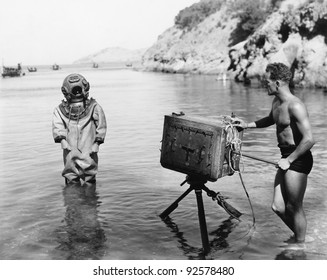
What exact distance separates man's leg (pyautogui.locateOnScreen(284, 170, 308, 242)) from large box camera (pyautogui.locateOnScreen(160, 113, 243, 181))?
651 millimetres

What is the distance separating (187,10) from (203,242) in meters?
110

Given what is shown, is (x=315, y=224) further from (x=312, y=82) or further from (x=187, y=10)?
(x=187, y=10)

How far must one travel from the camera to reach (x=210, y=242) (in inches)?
238

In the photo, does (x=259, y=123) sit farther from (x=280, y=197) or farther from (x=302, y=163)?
(x=280, y=197)

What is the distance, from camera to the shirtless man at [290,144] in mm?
5113

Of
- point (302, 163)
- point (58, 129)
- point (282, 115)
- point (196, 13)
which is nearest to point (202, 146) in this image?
point (282, 115)

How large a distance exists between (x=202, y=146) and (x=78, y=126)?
3.29 metres

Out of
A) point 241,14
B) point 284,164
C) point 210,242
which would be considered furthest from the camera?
point 241,14

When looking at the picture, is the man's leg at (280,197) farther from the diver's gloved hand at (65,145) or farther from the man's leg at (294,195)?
the diver's gloved hand at (65,145)

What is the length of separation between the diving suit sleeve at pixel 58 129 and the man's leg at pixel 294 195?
4.16 meters

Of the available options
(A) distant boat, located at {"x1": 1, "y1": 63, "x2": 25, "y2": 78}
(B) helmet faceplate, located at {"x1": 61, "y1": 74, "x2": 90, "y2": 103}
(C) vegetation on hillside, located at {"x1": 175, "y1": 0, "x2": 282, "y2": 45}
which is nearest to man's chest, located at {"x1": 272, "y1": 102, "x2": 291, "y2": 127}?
A: (B) helmet faceplate, located at {"x1": 61, "y1": 74, "x2": 90, "y2": 103}

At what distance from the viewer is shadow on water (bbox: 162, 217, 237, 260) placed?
5.66m
